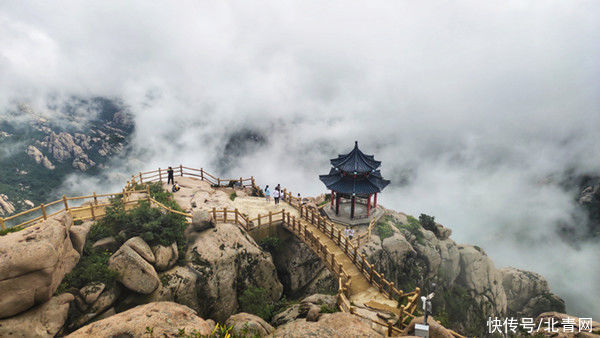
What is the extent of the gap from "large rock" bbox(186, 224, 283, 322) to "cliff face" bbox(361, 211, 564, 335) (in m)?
10.2

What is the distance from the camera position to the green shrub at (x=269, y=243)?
25406mm

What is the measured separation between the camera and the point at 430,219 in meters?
38.2

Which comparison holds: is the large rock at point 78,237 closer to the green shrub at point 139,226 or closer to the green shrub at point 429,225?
the green shrub at point 139,226

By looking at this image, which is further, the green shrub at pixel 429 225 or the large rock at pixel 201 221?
the green shrub at pixel 429 225

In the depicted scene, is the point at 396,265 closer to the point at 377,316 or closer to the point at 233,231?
the point at 377,316

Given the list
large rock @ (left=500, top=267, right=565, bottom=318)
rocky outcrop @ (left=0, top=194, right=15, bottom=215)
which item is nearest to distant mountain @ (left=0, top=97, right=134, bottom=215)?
rocky outcrop @ (left=0, top=194, right=15, bottom=215)

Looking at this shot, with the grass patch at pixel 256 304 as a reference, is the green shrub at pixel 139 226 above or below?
above

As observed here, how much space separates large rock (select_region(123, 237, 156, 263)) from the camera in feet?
55.8

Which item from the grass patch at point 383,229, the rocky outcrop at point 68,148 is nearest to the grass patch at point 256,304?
the grass patch at point 383,229

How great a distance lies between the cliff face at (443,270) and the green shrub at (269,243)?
328 inches

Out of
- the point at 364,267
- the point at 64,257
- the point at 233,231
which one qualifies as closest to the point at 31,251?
the point at 64,257

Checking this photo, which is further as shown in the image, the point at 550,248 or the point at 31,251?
the point at 550,248

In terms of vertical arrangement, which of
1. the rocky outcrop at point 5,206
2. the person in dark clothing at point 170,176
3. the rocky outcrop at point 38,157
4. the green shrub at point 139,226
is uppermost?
the rocky outcrop at point 38,157

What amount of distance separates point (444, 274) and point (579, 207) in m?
119
